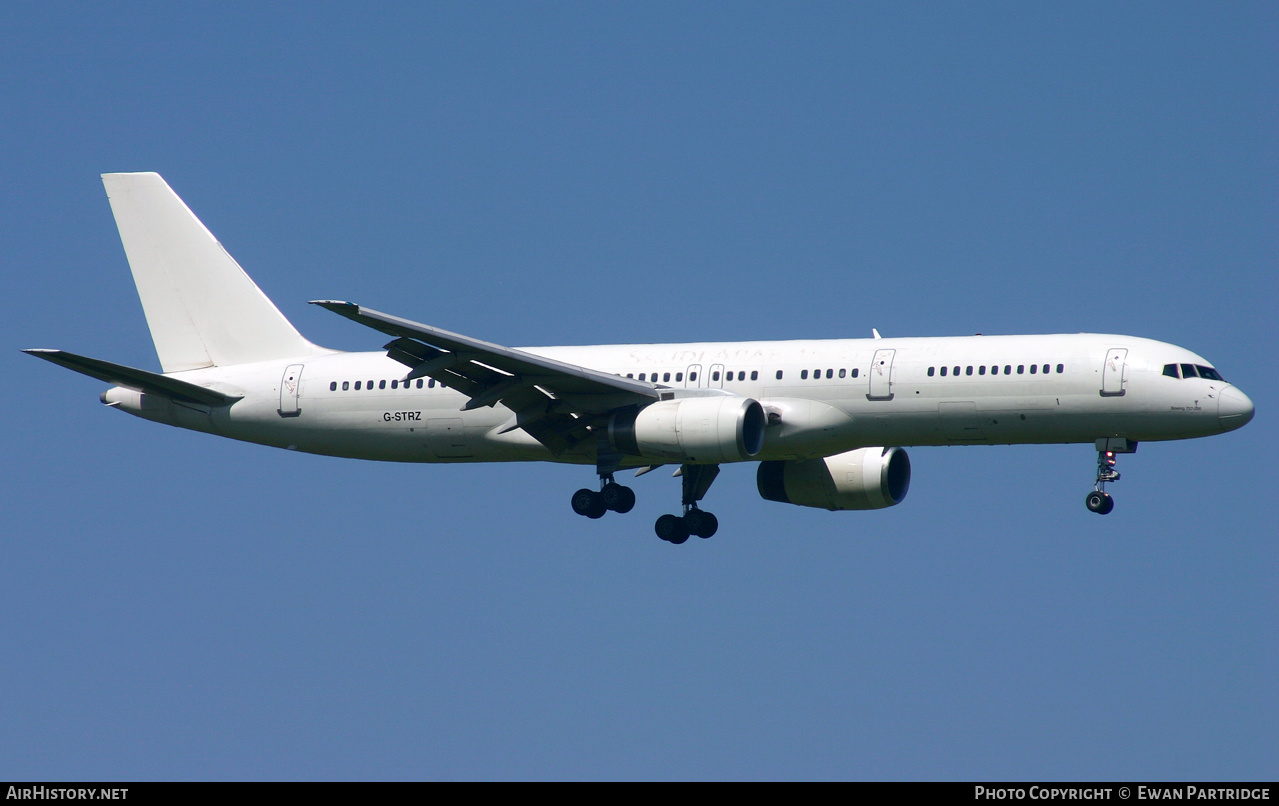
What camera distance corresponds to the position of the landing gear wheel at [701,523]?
157 ft

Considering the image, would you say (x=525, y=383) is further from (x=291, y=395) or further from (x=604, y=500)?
(x=291, y=395)

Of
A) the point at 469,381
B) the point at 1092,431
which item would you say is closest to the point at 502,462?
the point at 469,381

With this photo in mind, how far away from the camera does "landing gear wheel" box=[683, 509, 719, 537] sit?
47731 mm

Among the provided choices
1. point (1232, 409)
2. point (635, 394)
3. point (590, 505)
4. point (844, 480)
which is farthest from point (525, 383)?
point (1232, 409)

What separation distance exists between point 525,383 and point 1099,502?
15.1 m

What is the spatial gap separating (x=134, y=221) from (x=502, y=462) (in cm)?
1424

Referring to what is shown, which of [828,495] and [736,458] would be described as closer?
[736,458]

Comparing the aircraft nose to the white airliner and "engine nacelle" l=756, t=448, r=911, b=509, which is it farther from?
"engine nacelle" l=756, t=448, r=911, b=509

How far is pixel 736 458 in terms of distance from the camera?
41.5 meters

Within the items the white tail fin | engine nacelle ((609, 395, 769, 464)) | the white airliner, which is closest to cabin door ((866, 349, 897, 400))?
the white airliner

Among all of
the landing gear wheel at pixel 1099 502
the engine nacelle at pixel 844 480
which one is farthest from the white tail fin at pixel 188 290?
the landing gear wheel at pixel 1099 502

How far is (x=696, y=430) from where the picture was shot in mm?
41531
